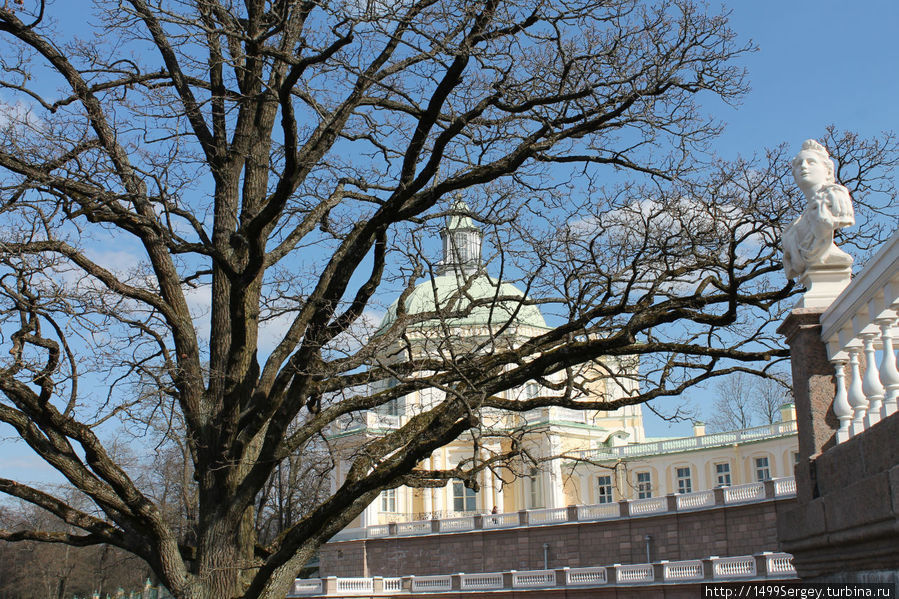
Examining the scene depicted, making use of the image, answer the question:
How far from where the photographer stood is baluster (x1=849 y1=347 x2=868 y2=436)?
538 cm

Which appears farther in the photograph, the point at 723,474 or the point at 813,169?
the point at 723,474

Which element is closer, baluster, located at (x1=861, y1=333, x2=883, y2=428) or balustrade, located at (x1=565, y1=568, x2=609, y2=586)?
baluster, located at (x1=861, y1=333, x2=883, y2=428)

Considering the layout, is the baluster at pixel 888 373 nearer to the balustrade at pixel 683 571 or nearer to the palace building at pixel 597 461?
the balustrade at pixel 683 571

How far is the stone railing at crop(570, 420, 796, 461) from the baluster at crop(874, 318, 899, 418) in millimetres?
37493

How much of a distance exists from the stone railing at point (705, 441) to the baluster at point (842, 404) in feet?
121

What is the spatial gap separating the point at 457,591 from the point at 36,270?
33566 mm

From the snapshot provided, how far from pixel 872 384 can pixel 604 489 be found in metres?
49.8

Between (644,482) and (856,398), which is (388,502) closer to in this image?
(644,482)

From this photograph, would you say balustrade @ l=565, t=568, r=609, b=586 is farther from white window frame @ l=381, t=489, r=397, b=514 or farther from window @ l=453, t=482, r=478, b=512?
white window frame @ l=381, t=489, r=397, b=514

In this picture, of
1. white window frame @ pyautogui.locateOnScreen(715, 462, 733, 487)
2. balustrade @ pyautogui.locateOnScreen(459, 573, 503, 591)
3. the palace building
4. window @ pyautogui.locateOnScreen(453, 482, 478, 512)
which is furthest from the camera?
window @ pyautogui.locateOnScreen(453, 482, 478, 512)

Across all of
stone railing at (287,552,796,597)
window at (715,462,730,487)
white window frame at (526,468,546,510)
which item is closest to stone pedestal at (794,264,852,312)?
stone railing at (287,552,796,597)

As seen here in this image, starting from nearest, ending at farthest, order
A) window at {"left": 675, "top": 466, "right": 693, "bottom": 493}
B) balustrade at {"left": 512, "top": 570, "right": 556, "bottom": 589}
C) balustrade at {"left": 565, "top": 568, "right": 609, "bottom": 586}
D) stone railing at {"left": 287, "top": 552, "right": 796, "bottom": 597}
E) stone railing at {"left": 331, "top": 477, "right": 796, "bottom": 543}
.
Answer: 1. stone railing at {"left": 287, "top": 552, "right": 796, "bottom": 597}
2. stone railing at {"left": 331, "top": 477, "right": 796, "bottom": 543}
3. balustrade at {"left": 565, "top": 568, "right": 609, "bottom": 586}
4. balustrade at {"left": 512, "top": 570, "right": 556, "bottom": 589}
5. window at {"left": 675, "top": 466, "right": 693, "bottom": 493}

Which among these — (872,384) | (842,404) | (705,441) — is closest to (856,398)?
(842,404)

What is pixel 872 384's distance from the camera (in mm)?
5145
